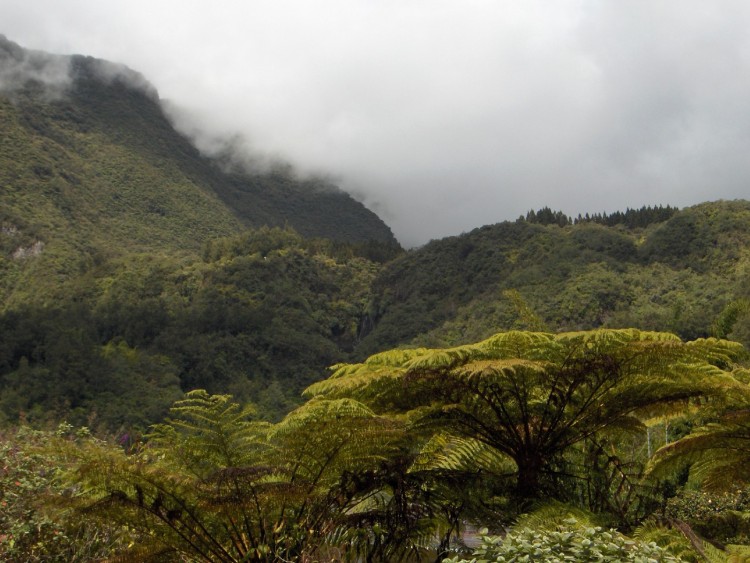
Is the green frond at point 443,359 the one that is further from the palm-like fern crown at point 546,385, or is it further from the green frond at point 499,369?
the green frond at point 499,369

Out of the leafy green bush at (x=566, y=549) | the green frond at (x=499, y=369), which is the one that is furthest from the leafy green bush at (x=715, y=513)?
the leafy green bush at (x=566, y=549)

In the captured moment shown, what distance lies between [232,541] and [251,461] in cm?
58

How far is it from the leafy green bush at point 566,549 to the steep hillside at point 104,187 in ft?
211

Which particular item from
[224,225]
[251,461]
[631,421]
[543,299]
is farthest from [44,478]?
[224,225]

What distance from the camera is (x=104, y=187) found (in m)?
92.4

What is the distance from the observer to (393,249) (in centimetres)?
8381

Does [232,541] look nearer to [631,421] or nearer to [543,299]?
[631,421]

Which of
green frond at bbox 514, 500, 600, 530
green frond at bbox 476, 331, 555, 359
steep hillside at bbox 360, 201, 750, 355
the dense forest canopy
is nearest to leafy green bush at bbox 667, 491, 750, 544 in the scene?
the dense forest canopy

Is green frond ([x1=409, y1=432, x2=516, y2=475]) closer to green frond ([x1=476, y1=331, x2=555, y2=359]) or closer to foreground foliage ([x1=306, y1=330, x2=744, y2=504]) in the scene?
foreground foliage ([x1=306, y1=330, x2=744, y2=504])

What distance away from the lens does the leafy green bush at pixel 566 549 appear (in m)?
3.04

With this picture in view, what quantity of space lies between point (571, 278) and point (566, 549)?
1966 inches

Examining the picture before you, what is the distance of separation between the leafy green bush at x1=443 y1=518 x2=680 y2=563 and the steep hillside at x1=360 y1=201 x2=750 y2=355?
101 feet

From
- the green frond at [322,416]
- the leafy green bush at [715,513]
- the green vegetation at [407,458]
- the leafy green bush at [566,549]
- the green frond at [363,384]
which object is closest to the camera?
the leafy green bush at [566,549]

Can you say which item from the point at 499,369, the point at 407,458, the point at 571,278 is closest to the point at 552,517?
the point at 499,369
